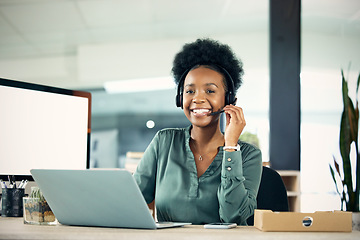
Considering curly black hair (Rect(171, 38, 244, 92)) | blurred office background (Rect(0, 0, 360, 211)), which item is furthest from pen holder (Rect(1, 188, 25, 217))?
blurred office background (Rect(0, 0, 360, 211))

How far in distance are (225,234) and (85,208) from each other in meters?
0.37

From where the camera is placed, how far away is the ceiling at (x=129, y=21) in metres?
4.09

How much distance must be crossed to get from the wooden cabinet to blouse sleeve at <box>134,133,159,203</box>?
190 centimetres

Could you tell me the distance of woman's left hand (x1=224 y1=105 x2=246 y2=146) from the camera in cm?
158

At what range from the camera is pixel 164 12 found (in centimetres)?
413

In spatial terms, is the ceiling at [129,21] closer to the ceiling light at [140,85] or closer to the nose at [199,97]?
the ceiling light at [140,85]

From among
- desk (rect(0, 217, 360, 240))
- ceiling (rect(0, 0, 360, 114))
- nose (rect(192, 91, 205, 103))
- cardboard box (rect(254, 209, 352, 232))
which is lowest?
desk (rect(0, 217, 360, 240))

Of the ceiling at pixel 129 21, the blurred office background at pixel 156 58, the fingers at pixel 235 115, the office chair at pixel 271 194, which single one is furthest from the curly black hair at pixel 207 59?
the ceiling at pixel 129 21

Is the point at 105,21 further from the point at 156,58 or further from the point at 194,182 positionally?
the point at 194,182

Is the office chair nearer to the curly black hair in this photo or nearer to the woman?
the woman

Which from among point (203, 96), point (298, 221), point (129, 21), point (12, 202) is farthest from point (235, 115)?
point (129, 21)

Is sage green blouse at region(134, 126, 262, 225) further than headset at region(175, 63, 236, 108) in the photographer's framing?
No

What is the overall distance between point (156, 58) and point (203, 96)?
2.36m

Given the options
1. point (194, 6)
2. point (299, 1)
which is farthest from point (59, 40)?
point (299, 1)
